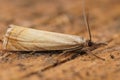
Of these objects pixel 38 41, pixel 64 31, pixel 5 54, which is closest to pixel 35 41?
pixel 38 41

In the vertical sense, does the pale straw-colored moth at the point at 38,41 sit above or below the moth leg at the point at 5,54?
above

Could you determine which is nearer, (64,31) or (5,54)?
(5,54)

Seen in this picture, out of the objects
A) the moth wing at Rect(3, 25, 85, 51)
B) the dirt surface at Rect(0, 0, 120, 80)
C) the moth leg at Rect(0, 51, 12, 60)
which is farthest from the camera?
the moth wing at Rect(3, 25, 85, 51)

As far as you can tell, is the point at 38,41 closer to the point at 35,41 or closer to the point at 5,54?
the point at 35,41

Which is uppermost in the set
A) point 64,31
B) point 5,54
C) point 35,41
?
point 64,31

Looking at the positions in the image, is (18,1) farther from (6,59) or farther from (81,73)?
(81,73)

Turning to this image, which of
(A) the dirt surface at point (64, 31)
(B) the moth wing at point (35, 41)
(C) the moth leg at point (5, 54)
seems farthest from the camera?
(B) the moth wing at point (35, 41)
